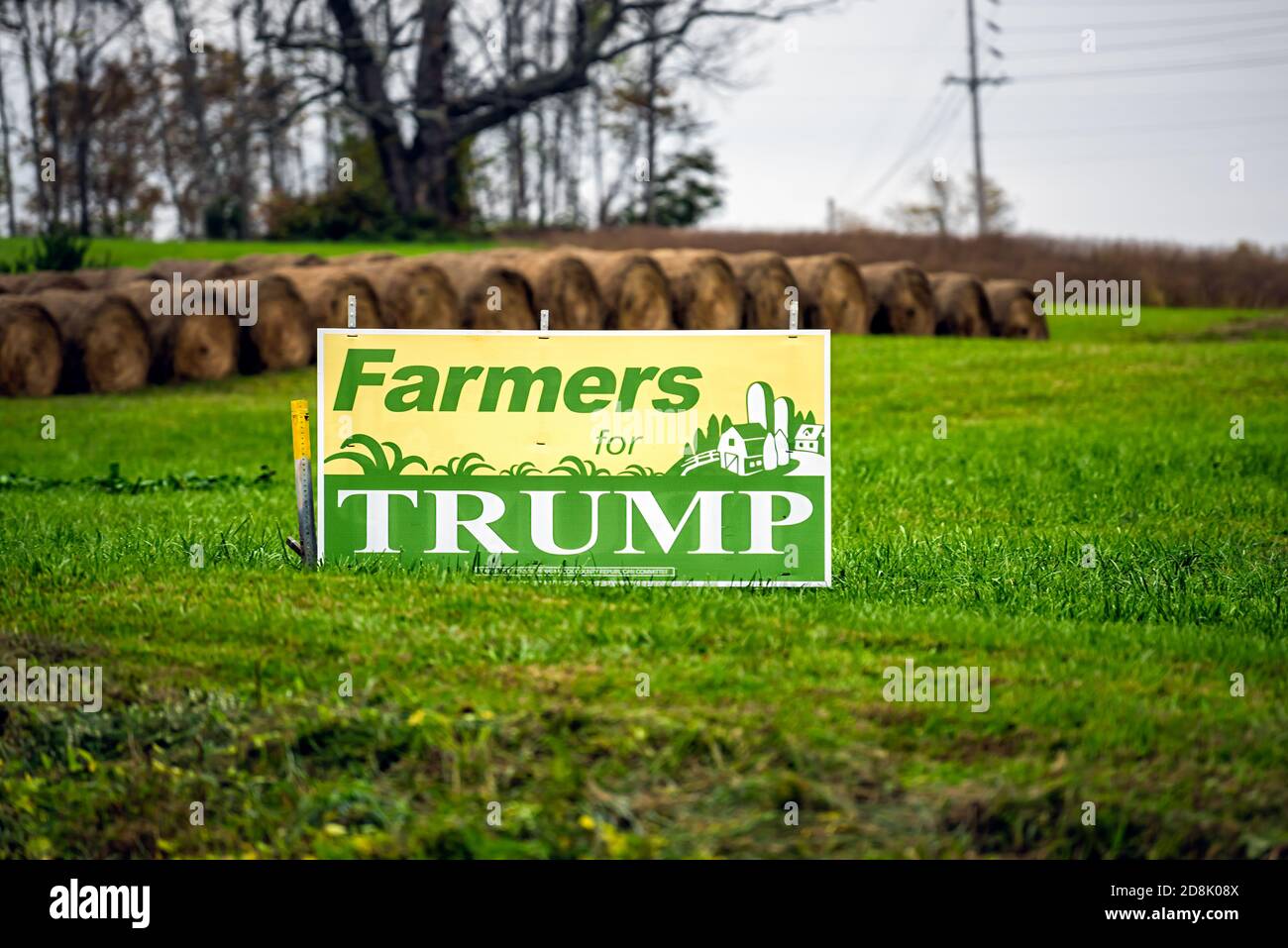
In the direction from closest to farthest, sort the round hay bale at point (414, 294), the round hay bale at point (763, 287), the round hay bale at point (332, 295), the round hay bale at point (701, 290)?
the round hay bale at point (332, 295)
the round hay bale at point (414, 294)
the round hay bale at point (701, 290)
the round hay bale at point (763, 287)

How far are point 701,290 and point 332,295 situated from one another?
608 cm

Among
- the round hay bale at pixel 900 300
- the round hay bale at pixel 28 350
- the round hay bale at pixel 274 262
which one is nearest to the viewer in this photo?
the round hay bale at pixel 28 350

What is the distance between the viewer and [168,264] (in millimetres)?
22547

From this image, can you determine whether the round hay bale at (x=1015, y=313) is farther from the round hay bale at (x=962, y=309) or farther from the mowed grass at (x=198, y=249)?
the mowed grass at (x=198, y=249)

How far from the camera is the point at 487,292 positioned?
21062 mm

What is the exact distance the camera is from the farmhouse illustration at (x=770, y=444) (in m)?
7.38

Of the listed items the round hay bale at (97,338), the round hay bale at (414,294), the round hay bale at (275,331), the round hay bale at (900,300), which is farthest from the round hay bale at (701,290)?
the round hay bale at (97,338)

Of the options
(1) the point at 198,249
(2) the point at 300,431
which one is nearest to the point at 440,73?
(1) the point at 198,249

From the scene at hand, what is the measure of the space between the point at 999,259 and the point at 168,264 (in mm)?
21661

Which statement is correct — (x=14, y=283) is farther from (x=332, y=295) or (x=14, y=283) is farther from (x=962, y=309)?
(x=962, y=309)

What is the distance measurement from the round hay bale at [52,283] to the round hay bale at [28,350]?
202 cm

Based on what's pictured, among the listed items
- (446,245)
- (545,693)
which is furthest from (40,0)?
(545,693)

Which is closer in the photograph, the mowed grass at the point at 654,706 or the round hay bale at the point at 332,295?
the mowed grass at the point at 654,706
